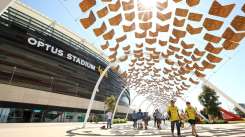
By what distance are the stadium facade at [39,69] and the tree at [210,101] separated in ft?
93.6

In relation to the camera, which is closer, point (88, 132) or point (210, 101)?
point (88, 132)

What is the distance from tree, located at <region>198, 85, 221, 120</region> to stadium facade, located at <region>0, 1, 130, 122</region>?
2854 cm

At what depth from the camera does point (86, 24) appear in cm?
821

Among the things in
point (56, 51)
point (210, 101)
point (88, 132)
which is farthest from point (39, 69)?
point (210, 101)

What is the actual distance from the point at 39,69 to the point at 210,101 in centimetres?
3788

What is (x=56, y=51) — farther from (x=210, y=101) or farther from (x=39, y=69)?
(x=210, y=101)

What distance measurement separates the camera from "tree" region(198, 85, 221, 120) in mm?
42906

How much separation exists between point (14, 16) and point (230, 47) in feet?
101

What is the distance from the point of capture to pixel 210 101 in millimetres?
43750

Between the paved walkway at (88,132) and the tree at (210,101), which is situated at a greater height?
the tree at (210,101)

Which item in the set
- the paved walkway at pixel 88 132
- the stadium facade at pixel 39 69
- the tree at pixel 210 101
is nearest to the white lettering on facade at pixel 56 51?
the stadium facade at pixel 39 69

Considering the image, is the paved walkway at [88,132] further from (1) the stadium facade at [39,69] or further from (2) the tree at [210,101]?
(2) the tree at [210,101]

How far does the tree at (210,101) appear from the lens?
141ft

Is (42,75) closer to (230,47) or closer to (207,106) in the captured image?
(230,47)
